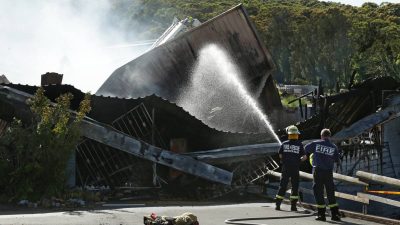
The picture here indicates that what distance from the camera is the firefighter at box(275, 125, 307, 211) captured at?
39.3 feet

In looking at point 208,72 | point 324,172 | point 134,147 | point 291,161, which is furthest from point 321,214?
point 208,72

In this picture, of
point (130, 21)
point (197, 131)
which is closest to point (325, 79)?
point (130, 21)

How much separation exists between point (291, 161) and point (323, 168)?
1256 mm

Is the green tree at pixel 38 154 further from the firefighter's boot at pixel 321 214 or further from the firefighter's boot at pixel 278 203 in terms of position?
the firefighter's boot at pixel 321 214

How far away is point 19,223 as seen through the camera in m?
9.37

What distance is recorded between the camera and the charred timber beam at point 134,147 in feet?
45.4

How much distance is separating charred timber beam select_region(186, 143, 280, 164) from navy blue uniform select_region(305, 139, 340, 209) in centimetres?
408

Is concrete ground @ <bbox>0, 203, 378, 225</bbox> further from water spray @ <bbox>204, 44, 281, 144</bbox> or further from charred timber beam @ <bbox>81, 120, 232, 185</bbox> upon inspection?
water spray @ <bbox>204, 44, 281, 144</bbox>

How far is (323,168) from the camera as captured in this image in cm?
1087

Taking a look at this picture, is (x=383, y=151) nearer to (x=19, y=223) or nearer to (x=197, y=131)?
(x=197, y=131)

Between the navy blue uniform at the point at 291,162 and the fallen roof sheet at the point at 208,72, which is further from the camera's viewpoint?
A: the fallen roof sheet at the point at 208,72

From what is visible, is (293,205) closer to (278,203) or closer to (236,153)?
(278,203)

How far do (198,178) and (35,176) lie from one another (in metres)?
3.86

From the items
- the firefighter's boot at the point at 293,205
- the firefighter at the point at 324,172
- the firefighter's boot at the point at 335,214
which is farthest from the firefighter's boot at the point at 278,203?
the firefighter's boot at the point at 335,214
